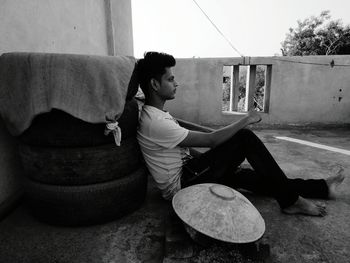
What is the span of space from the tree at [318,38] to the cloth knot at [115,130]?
25.8 m

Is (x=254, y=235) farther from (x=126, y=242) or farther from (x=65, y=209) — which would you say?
(x=65, y=209)

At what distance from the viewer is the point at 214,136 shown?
2021 millimetres

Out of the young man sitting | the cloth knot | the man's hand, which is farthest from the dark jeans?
the cloth knot

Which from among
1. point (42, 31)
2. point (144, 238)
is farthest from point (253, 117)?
point (42, 31)

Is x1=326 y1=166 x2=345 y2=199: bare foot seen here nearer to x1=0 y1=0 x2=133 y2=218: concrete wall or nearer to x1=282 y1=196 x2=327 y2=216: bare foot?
x1=282 y1=196 x2=327 y2=216: bare foot

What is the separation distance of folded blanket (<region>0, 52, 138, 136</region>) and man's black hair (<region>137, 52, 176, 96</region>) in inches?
13.7

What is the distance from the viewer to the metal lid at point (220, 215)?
5.14ft

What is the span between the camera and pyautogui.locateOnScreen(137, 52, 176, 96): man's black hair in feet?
6.85

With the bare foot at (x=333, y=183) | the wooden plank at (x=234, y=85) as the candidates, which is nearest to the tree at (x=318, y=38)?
the wooden plank at (x=234, y=85)

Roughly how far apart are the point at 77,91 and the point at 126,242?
1.16 metres

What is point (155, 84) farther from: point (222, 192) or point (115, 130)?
point (222, 192)

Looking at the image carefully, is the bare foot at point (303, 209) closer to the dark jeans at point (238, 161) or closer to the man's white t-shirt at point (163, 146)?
the dark jeans at point (238, 161)

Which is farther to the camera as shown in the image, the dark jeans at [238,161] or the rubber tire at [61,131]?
the dark jeans at [238,161]

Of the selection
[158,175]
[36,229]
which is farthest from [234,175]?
[36,229]
